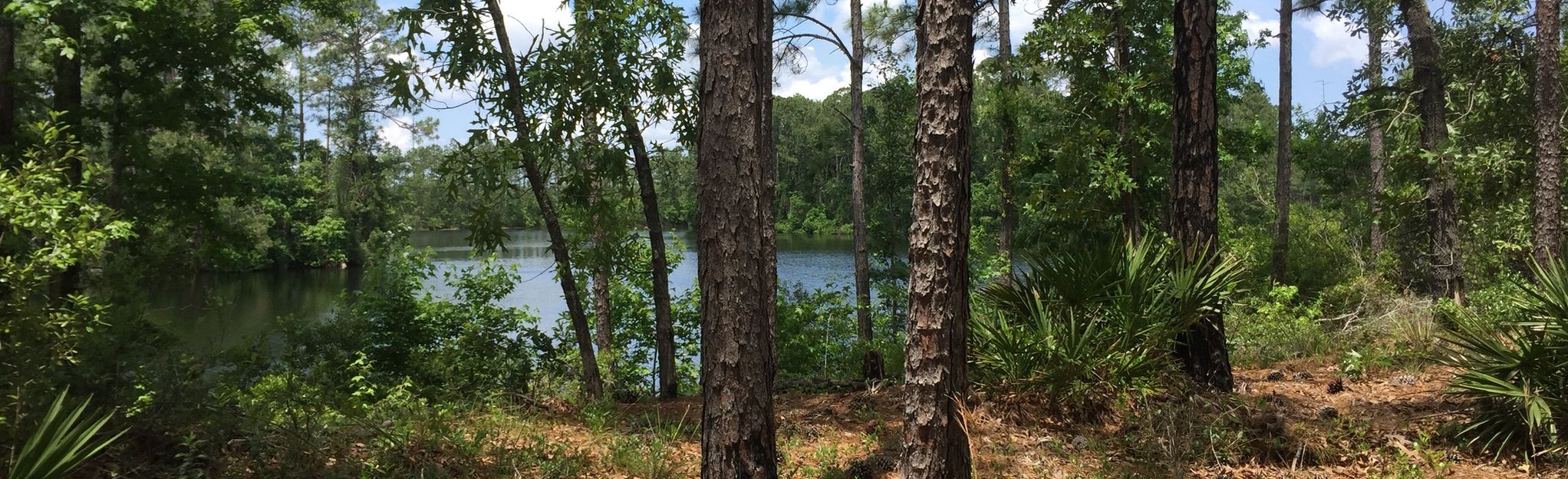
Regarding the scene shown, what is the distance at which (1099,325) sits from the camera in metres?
6.02

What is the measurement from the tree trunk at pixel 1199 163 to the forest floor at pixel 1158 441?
0.34 meters

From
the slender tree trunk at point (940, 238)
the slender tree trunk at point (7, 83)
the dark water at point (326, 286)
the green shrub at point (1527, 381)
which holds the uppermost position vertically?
the slender tree trunk at point (7, 83)

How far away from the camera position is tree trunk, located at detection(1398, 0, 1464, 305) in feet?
40.4

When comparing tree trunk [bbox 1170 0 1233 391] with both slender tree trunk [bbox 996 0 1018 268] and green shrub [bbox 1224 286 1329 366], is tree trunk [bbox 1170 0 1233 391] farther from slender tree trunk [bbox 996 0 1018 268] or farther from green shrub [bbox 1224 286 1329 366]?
slender tree trunk [bbox 996 0 1018 268]

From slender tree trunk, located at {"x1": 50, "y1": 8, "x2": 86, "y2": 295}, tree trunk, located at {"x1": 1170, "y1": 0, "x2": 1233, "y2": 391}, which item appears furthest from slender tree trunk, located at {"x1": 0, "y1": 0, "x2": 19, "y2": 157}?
tree trunk, located at {"x1": 1170, "y1": 0, "x2": 1233, "y2": 391}

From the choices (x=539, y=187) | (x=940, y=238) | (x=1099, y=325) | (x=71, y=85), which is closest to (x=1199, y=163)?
(x=1099, y=325)

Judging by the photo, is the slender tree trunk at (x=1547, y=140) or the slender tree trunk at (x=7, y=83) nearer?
the slender tree trunk at (x=1547, y=140)

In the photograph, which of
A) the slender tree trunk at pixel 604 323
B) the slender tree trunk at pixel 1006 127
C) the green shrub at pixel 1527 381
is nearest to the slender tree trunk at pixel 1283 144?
the slender tree trunk at pixel 1006 127

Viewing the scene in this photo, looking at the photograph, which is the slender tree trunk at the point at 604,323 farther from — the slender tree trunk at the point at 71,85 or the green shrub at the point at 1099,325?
the slender tree trunk at the point at 71,85

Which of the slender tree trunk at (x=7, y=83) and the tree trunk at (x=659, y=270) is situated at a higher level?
the slender tree trunk at (x=7, y=83)

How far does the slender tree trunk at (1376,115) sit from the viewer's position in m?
13.9

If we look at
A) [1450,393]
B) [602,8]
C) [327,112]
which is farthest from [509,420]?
[327,112]

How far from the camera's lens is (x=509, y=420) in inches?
248

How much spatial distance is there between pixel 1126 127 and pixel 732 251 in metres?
10.6
